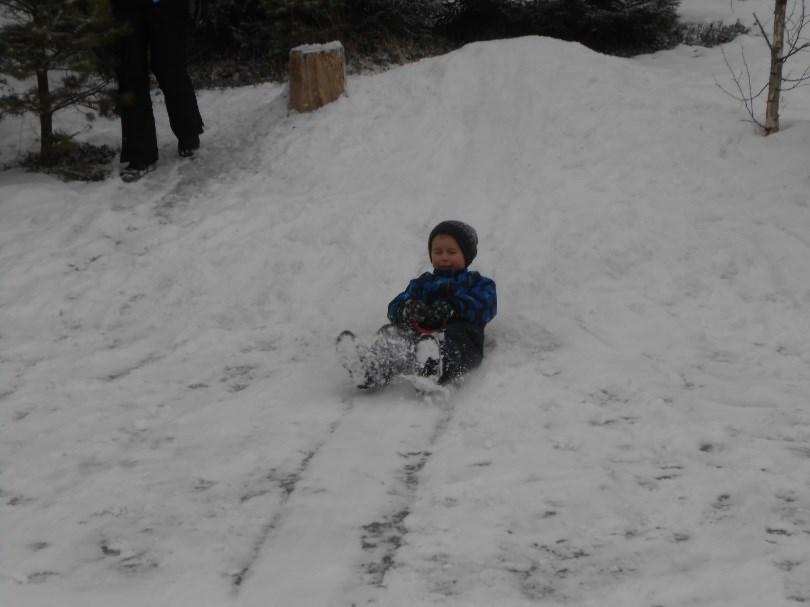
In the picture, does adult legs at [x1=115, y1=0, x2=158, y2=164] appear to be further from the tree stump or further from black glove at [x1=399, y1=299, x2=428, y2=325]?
black glove at [x1=399, y1=299, x2=428, y2=325]

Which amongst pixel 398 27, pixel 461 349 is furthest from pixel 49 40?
pixel 398 27

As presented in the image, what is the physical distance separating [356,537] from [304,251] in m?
3.42

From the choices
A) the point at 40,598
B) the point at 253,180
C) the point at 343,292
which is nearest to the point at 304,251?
the point at 343,292

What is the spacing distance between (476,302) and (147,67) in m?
4.61

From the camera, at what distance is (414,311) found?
15.9 feet

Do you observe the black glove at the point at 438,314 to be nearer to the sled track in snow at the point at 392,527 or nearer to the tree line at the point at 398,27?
the sled track in snow at the point at 392,527

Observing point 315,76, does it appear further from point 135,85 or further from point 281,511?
point 281,511

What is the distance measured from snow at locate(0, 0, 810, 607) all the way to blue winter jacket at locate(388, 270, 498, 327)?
0.93ft

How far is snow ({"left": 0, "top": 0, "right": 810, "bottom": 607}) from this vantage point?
296 centimetres

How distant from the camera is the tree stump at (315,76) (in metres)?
8.20

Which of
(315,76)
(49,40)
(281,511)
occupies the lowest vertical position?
(281,511)

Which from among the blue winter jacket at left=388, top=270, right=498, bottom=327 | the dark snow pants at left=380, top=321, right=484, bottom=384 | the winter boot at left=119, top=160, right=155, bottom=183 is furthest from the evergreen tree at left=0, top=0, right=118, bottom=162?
the dark snow pants at left=380, top=321, right=484, bottom=384

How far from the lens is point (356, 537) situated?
10.2 feet

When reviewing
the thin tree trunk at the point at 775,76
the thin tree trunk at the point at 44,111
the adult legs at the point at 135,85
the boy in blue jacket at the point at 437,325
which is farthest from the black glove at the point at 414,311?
the thin tree trunk at the point at 44,111
